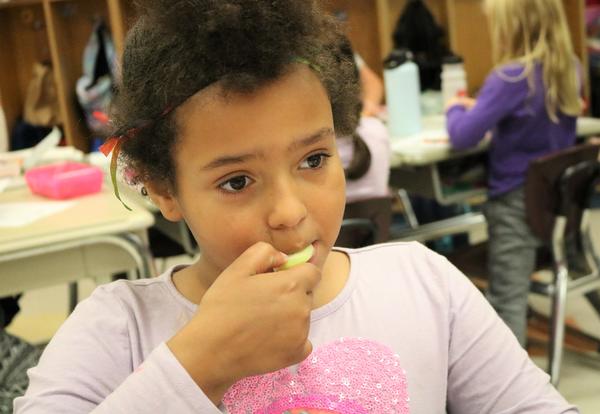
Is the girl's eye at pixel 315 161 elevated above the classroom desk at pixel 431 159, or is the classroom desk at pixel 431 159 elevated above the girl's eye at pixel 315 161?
the girl's eye at pixel 315 161

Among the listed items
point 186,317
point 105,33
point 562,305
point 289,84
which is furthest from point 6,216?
point 105,33

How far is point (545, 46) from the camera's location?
253 cm

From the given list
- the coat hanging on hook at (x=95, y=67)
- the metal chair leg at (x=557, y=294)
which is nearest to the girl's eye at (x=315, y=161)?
the metal chair leg at (x=557, y=294)

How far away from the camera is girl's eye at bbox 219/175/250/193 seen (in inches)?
30.0

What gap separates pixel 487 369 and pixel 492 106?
1.77 m

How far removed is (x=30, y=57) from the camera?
4.89 metres

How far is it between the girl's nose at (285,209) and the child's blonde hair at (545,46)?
194cm

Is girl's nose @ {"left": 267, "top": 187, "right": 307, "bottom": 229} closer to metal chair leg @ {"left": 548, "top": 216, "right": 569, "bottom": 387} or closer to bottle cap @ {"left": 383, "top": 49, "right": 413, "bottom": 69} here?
metal chair leg @ {"left": 548, "top": 216, "right": 569, "bottom": 387}

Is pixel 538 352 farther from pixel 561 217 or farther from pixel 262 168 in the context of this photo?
pixel 262 168

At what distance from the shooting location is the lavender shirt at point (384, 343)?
823 millimetres

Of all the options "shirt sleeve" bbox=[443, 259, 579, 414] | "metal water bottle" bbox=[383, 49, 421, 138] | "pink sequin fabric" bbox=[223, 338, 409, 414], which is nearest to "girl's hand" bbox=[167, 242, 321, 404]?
"pink sequin fabric" bbox=[223, 338, 409, 414]

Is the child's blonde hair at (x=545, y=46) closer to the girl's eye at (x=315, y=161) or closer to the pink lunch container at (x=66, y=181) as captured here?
the pink lunch container at (x=66, y=181)

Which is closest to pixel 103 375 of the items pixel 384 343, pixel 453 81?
pixel 384 343

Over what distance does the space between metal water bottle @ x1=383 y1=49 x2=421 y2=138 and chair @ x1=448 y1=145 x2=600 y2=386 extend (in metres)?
0.65
